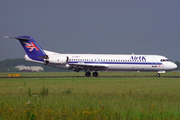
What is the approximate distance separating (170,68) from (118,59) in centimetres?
829

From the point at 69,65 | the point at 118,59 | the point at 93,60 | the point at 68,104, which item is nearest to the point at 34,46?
the point at 69,65

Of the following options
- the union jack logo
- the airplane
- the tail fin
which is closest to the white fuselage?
the airplane

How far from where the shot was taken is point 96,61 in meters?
43.6

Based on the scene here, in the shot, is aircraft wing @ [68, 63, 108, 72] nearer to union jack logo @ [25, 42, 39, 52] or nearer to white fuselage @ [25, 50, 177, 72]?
white fuselage @ [25, 50, 177, 72]

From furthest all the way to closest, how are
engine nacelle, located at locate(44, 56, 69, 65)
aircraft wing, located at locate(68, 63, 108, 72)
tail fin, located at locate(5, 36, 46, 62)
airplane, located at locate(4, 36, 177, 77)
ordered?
tail fin, located at locate(5, 36, 46, 62) < airplane, located at locate(4, 36, 177, 77) < engine nacelle, located at locate(44, 56, 69, 65) < aircraft wing, located at locate(68, 63, 108, 72)

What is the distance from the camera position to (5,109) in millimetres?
10805

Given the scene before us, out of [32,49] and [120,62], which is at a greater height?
[32,49]

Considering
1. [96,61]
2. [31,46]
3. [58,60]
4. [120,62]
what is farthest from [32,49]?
[120,62]

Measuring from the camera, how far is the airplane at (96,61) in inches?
1690

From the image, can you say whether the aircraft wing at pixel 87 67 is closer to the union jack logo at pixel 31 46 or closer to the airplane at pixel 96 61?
the airplane at pixel 96 61

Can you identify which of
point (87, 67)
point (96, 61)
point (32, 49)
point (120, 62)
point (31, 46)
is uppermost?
point (31, 46)

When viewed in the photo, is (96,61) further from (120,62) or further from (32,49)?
(32,49)

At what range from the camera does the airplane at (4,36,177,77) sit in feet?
141

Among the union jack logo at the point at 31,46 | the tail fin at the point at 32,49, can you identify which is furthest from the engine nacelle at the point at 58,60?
the union jack logo at the point at 31,46
